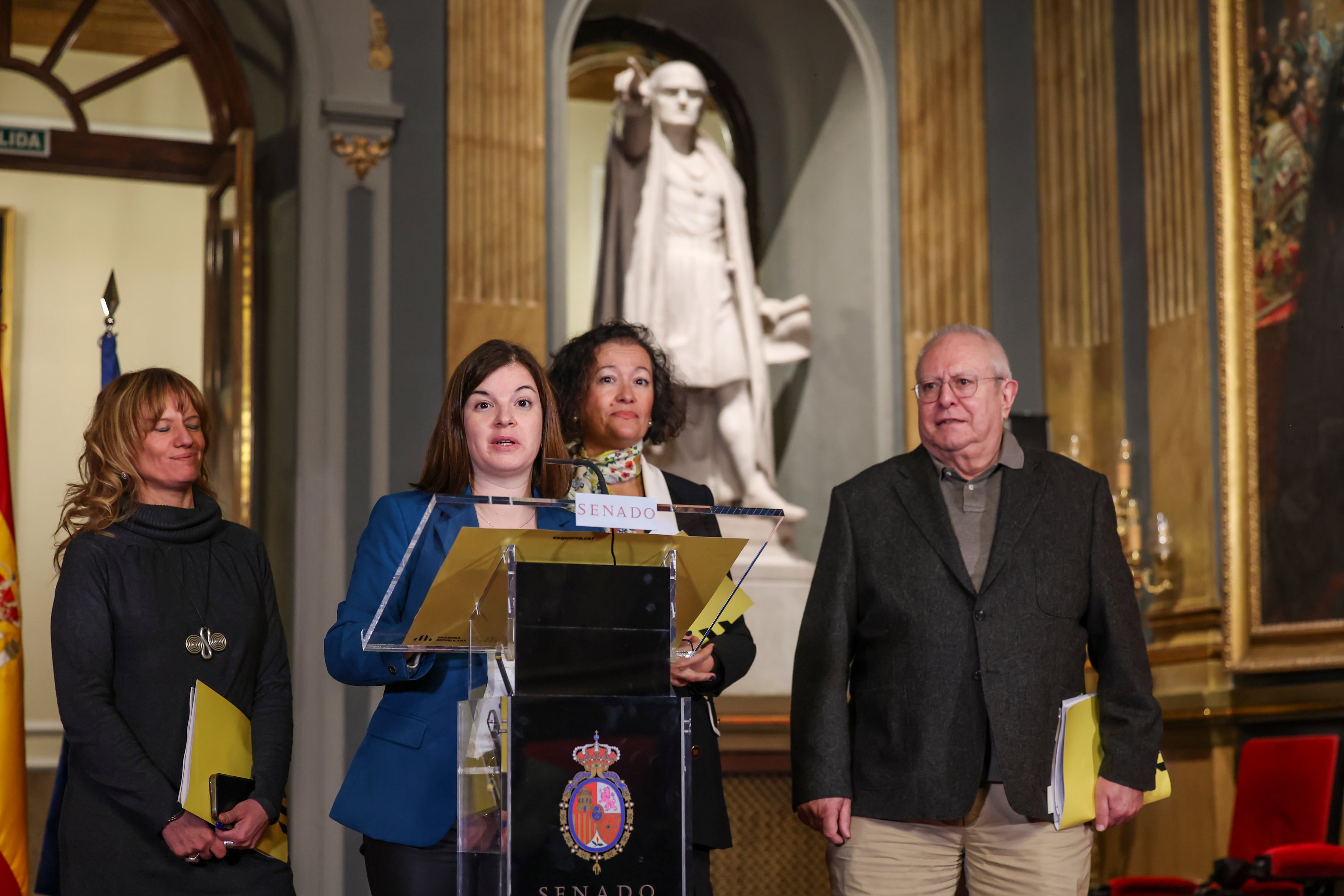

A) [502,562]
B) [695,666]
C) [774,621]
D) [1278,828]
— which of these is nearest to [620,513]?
[502,562]

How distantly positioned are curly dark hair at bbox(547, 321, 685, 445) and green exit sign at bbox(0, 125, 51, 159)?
3.25m

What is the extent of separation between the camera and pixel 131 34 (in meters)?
6.27

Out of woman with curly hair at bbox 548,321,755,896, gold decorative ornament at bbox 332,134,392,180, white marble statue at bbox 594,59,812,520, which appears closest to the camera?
woman with curly hair at bbox 548,321,755,896

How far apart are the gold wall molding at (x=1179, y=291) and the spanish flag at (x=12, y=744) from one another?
3967mm

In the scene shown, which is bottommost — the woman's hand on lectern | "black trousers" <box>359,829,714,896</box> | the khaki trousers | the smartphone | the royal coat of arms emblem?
the khaki trousers

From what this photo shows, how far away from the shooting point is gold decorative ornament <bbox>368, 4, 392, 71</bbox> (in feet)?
18.9

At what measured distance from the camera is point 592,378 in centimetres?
350

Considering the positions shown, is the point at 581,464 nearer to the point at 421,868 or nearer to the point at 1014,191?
the point at 421,868

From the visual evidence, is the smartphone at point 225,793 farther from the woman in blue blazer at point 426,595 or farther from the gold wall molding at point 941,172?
the gold wall molding at point 941,172

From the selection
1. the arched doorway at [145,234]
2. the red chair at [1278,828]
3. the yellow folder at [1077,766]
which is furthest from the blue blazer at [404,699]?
the arched doorway at [145,234]

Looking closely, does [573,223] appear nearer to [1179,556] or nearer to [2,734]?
[1179,556]

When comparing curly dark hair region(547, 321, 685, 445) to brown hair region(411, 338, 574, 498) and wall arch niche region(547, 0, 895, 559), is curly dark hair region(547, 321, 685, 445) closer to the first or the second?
brown hair region(411, 338, 574, 498)

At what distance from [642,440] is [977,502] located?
76 cm

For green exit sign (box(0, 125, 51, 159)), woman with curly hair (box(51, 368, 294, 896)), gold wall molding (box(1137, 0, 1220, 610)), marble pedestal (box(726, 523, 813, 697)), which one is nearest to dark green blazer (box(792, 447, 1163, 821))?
woman with curly hair (box(51, 368, 294, 896))
